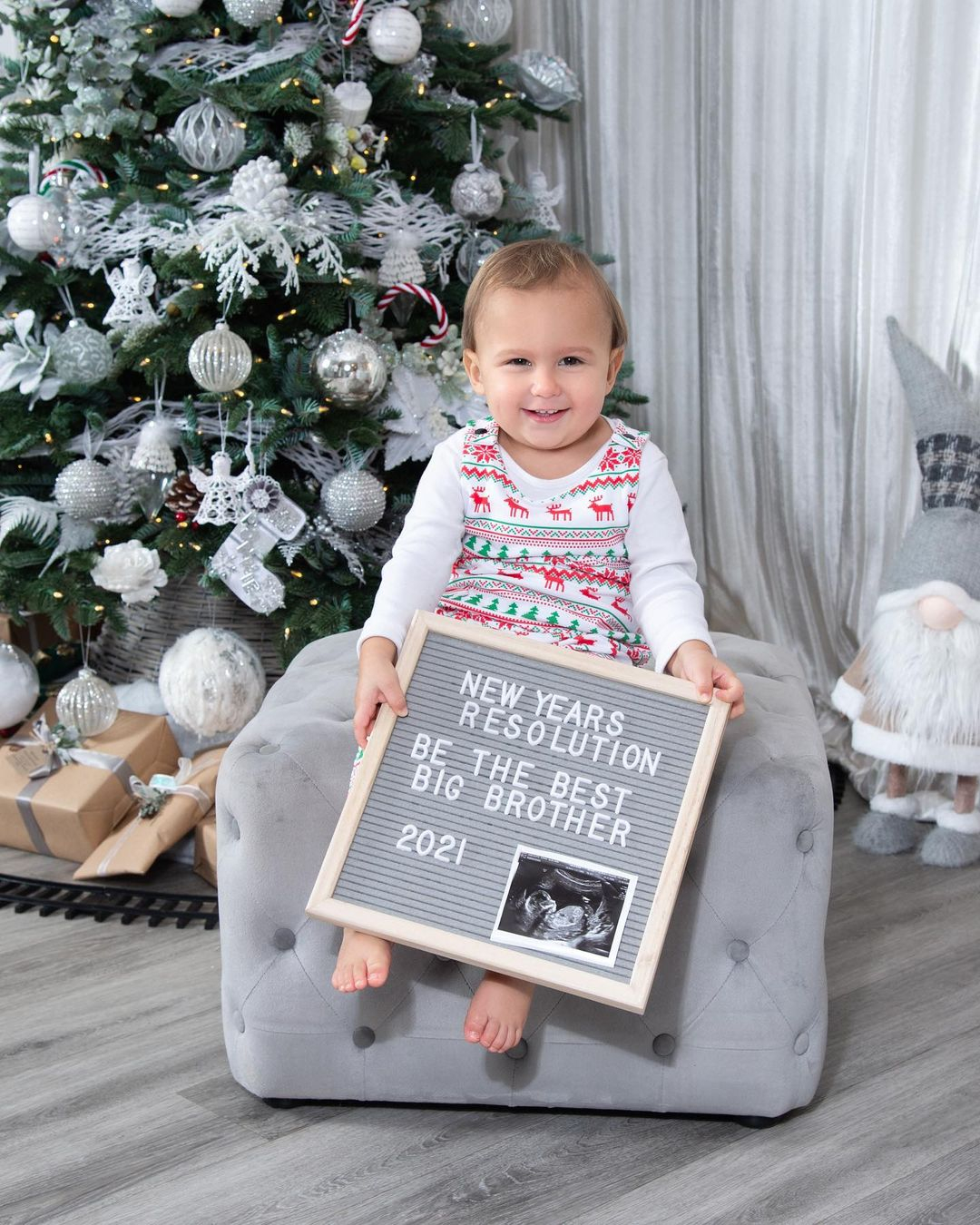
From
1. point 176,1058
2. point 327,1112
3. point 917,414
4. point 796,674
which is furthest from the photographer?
point 917,414

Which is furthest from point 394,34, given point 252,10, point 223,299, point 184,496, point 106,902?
point 106,902

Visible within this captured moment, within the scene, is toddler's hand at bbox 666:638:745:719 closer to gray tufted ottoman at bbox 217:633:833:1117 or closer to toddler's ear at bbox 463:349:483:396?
gray tufted ottoman at bbox 217:633:833:1117

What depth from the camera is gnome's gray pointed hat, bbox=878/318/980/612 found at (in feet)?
7.45

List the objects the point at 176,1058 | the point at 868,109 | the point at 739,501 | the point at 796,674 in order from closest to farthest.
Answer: the point at 176,1058
the point at 796,674
the point at 868,109
the point at 739,501

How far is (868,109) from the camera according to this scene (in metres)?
2.62

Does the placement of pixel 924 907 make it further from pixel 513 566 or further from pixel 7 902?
pixel 7 902

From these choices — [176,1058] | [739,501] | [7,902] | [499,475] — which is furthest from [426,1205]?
[739,501]

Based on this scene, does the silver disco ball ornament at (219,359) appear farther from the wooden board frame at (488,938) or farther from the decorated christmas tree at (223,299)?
the wooden board frame at (488,938)

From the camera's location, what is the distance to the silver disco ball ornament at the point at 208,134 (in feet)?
7.86

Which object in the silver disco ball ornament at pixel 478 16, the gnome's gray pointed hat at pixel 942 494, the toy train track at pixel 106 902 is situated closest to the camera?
the toy train track at pixel 106 902

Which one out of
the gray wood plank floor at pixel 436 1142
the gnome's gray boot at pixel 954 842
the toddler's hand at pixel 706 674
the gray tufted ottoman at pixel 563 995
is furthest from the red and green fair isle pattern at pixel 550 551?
the gnome's gray boot at pixel 954 842

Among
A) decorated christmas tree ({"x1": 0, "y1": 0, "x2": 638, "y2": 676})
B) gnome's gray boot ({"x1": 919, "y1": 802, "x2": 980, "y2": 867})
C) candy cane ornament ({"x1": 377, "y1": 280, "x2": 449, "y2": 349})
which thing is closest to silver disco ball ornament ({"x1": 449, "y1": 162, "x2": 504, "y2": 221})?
decorated christmas tree ({"x1": 0, "y1": 0, "x2": 638, "y2": 676})

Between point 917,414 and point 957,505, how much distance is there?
0.19 metres

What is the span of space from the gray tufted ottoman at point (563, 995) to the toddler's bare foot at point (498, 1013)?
3.5 inches
